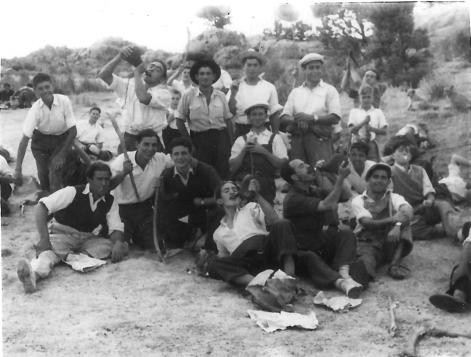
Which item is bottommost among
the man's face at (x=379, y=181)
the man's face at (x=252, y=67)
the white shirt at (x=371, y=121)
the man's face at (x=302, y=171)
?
the man's face at (x=379, y=181)

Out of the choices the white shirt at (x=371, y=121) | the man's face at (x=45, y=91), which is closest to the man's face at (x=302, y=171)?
the white shirt at (x=371, y=121)

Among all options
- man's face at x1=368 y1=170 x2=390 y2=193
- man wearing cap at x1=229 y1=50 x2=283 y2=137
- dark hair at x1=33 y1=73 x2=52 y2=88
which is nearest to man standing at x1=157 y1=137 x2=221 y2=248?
man wearing cap at x1=229 y1=50 x2=283 y2=137

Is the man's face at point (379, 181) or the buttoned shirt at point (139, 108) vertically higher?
the buttoned shirt at point (139, 108)

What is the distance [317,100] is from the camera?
6559mm

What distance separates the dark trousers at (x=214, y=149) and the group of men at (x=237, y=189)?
1 cm

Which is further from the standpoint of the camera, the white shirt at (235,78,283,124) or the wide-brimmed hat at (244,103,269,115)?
the white shirt at (235,78,283,124)

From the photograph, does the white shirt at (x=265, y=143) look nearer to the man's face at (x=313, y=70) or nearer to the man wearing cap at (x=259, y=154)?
the man wearing cap at (x=259, y=154)

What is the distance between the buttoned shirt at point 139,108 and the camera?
6.44 meters

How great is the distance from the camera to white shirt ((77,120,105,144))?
8830 millimetres

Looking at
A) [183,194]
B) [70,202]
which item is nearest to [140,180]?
[183,194]

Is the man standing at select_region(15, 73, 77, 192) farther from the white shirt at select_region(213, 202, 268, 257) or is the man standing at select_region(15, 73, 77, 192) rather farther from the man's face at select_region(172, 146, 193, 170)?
the white shirt at select_region(213, 202, 268, 257)

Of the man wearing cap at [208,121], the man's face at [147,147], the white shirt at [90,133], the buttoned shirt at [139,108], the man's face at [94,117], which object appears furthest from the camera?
the man's face at [94,117]

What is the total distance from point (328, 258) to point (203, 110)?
2.03 m

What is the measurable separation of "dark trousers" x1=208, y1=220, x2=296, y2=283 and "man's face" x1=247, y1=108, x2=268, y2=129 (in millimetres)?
1327
